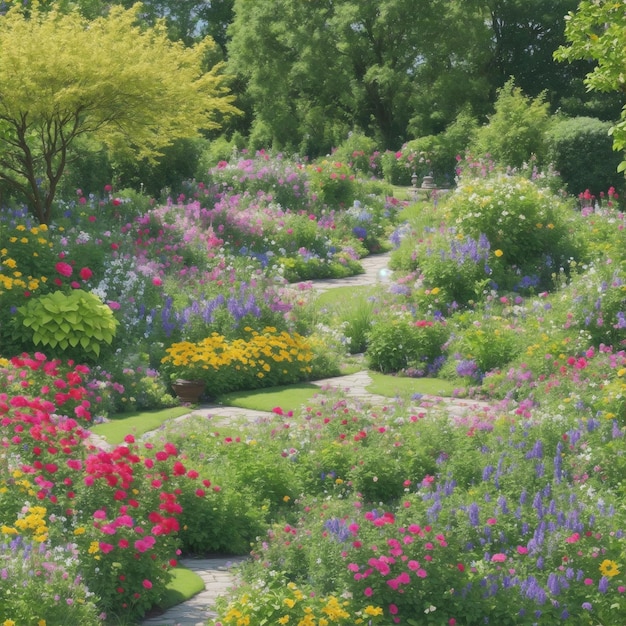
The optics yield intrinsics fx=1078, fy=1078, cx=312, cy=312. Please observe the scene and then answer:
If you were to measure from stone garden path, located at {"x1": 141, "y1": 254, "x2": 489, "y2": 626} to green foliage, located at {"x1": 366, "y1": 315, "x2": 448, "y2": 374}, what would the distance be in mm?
315

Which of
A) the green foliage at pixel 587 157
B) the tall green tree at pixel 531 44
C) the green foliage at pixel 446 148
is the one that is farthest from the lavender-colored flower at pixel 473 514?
the tall green tree at pixel 531 44

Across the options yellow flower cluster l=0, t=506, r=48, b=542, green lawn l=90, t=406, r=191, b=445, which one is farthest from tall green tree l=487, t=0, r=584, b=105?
yellow flower cluster l=0, t=506, r=48, b=542

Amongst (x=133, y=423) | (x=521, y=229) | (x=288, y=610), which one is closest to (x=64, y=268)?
(x=133, y=423)

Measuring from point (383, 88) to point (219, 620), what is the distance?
2934 centimetres

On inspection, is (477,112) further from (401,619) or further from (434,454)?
(401,619)

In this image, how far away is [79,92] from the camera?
14008 mm

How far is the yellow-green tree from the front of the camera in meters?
14.1

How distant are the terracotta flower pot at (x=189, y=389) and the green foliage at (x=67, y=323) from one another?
898 millimetres

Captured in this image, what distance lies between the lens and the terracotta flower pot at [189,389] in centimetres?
1142

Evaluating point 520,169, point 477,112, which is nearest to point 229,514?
point 520,169

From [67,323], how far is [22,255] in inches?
60.8

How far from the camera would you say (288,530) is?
6.80 m

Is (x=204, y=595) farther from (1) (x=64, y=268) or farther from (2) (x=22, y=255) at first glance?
(2) (x=22, y=255)

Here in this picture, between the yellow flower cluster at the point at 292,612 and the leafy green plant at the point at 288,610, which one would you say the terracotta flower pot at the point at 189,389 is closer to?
the leafy green plant at the point at 288,610
